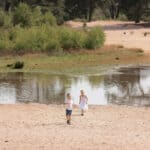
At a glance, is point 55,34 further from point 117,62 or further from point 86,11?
point 86,11

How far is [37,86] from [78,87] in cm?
271

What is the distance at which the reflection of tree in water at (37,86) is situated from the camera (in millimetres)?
36125

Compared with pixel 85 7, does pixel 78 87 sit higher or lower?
lower

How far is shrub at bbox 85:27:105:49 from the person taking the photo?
5828 cm

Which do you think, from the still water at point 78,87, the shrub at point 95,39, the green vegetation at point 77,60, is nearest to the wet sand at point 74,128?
the still water at point 78,87

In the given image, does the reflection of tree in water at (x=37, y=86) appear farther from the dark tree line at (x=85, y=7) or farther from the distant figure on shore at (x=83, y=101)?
the dark tree line at (x=85, y=7)

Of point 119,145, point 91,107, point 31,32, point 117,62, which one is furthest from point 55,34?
point 119,145

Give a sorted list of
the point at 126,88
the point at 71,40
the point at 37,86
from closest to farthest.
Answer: the point at 126,88 → the point at 37,86 → the point at 71,40

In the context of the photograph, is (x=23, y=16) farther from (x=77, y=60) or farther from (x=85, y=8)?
(x=85, y=8)

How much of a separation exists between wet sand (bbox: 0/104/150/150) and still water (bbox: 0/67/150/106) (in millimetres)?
3074

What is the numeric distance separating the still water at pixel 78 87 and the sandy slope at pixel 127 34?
14422 mm

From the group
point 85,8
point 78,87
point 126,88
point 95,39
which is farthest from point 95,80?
point 85,8

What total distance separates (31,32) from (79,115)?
30.9 metres

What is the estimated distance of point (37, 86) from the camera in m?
40.7
